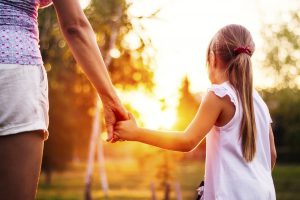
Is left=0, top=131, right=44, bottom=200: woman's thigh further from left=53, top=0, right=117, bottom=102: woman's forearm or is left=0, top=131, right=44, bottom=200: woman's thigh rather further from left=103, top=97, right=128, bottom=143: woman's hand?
left=103, top=97, right=128, bottom=143: woman's hand

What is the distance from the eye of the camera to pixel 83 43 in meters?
2.38

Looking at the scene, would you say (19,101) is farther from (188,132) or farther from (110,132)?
(188,132)

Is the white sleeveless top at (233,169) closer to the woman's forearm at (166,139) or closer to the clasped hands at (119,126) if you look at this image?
the woman's forearm at (166,139)

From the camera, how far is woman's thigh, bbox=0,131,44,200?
1.99 meters

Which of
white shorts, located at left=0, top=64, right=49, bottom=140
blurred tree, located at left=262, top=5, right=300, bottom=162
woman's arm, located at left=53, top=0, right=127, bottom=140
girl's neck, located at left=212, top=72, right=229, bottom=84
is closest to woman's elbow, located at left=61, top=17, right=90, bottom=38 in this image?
woman's arm, located at left=53, top=0, right=127, bottom=140

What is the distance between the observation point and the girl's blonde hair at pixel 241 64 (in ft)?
Result: 9.59

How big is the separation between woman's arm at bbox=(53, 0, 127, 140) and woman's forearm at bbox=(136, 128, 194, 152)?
283mm

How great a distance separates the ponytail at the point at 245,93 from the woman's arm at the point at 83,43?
2.37 ft

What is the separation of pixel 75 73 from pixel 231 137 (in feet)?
77.2

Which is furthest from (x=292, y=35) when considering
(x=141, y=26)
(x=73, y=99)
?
(x=141, y=26)

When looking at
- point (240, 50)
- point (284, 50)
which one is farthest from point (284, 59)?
point (240, 50)

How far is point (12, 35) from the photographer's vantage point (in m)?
2.08

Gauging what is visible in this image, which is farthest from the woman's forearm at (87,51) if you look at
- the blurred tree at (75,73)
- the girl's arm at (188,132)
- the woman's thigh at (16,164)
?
the blurred tree at (75,73)

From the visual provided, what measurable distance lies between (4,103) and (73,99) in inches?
1346
